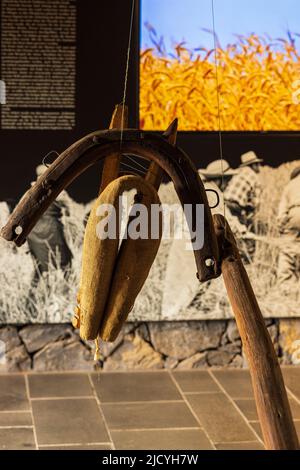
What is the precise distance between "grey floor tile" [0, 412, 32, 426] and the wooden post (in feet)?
9.25

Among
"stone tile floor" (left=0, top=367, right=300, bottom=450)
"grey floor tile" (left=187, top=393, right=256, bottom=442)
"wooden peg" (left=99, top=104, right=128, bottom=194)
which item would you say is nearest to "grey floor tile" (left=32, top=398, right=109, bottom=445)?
"stone tile floor" (left=0, top=367, right=300, bottom=450)

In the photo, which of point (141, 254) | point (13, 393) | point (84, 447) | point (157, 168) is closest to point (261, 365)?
point (141, 254)

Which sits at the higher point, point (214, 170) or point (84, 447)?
point (214, 170)

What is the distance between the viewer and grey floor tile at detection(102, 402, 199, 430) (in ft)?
14.6

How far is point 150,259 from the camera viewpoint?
1824 millimetres

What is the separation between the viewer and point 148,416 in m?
4.57

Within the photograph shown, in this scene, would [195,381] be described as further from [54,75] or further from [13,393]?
[54,75]

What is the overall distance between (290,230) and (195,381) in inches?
42.3

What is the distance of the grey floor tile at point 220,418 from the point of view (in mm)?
4293

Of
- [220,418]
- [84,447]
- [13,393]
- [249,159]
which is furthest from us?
[249,159]

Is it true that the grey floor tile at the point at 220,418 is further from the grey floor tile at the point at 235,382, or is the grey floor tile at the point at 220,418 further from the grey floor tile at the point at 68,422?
the grey floor tile at the point at 68,422

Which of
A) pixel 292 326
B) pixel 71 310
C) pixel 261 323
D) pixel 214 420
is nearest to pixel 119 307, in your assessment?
pixel 261 323

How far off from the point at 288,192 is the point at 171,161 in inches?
145

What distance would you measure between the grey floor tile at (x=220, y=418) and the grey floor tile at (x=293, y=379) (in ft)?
1.42
